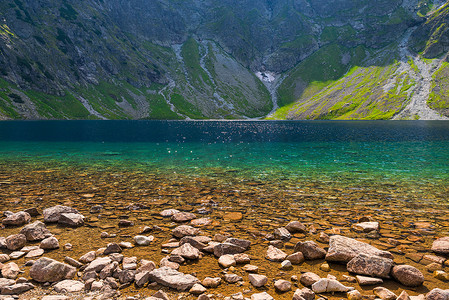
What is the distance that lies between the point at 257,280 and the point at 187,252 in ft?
10.3

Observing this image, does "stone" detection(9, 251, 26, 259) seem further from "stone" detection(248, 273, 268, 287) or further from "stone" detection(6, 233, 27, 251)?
"stone" detection(248, 273, 268, 287)

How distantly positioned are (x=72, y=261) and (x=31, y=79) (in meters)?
246

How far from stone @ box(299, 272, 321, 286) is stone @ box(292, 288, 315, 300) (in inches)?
20.7

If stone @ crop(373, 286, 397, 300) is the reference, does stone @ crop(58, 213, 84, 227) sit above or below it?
above

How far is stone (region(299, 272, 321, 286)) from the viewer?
25.8 feet

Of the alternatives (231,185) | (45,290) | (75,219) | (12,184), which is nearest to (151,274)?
(45,290)

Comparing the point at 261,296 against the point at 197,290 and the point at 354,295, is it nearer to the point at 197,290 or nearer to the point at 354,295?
the point at 197,290

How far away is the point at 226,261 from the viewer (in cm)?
916

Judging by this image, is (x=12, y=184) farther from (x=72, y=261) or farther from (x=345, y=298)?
(x=345, y=298)

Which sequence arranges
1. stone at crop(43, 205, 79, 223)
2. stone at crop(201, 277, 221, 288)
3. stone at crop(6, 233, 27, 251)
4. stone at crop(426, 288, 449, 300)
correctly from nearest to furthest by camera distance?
1. stone at crop(426, 288, 449, 300)
2. stone at crop(201, 277, 221, 288)
3. stone at crop(6, 233, 27, 251)
4. stone at crop(43, 205, 79, 223)

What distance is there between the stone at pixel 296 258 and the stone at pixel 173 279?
3.76m

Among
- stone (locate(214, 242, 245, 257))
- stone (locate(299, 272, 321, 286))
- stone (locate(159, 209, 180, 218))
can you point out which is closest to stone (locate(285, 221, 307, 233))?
stone (locate(214, 242, 245, 257))

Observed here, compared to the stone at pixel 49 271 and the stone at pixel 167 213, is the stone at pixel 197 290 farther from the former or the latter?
the stone at pixel 167 213

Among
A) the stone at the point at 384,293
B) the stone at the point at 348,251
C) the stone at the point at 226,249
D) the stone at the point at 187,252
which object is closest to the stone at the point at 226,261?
the stone at the point at 226,249
